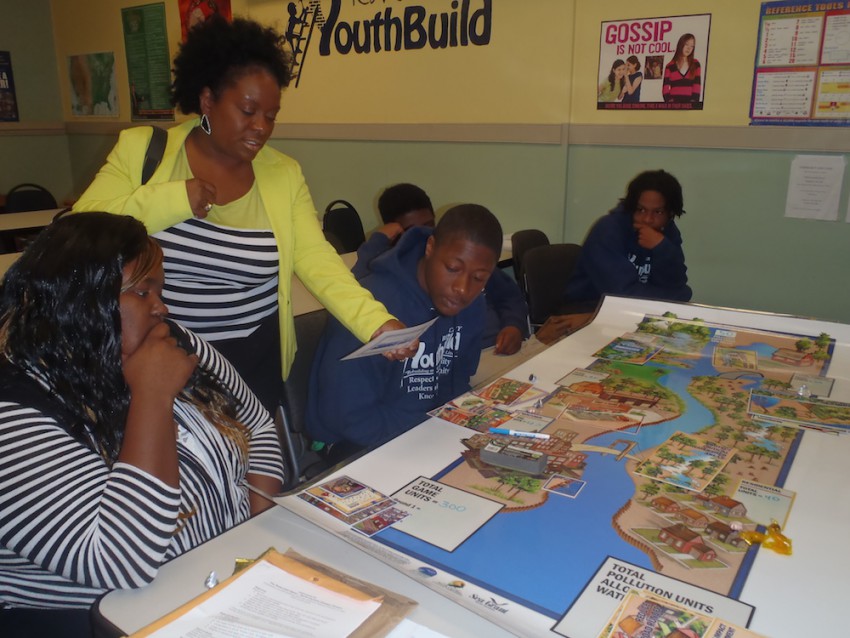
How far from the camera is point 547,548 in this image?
39.0 inches

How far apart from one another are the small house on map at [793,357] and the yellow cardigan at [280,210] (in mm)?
1094

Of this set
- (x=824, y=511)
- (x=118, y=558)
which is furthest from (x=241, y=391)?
(x=824, y=511)

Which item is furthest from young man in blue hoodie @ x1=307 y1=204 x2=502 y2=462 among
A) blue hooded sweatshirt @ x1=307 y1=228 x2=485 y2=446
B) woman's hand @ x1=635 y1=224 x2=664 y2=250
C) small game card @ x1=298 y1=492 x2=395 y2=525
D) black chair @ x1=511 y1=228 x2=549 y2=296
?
black chair @ x1=511 y1=228 x2=549 y2=296

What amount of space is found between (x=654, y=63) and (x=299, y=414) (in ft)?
8.89

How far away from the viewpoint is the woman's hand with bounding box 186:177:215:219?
149 centimetres

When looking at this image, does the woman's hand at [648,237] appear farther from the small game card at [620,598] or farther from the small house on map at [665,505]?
the small game card at [620,598]

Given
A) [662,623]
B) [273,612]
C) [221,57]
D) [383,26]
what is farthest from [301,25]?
[662,623]

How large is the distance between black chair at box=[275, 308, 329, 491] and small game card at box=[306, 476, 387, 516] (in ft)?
1.91

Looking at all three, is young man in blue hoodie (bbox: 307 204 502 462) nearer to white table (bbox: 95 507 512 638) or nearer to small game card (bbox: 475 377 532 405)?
small game card (bbox: 475 377 532 405)

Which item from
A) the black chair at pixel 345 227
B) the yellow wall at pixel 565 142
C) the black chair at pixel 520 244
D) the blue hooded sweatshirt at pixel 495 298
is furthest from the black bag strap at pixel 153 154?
the yellow wall at pixel 565 142

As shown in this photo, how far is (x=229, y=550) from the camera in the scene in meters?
1.00

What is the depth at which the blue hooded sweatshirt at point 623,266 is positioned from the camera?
9.58 ft

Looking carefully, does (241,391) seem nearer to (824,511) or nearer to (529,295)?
(824,511)

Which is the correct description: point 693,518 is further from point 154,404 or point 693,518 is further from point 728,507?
point 154,404
